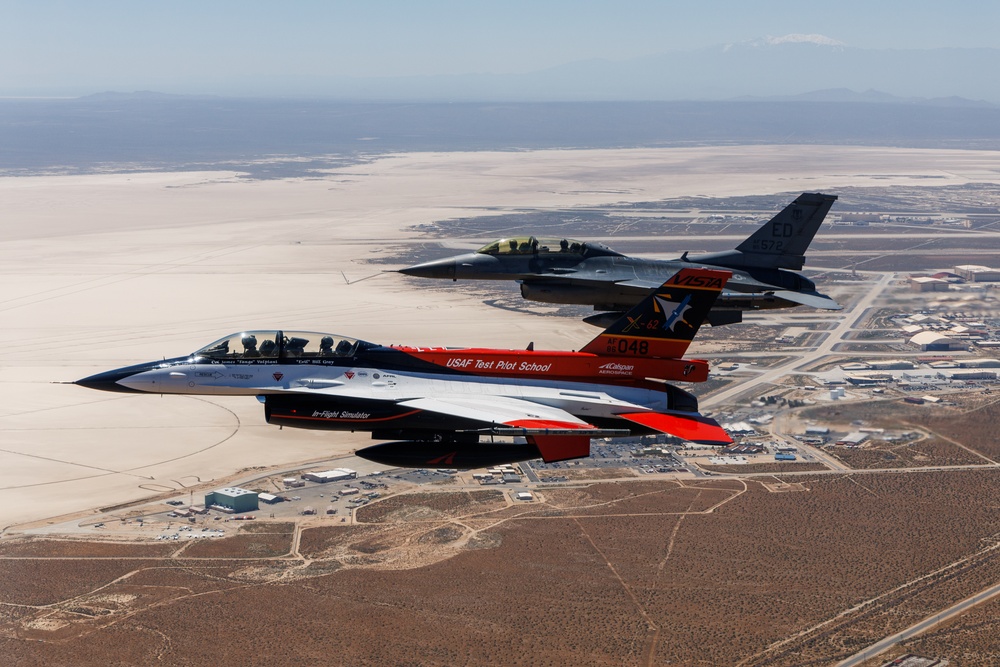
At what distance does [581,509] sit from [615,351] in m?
27.3

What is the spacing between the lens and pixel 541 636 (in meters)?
50.7

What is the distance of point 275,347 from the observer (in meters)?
38.7

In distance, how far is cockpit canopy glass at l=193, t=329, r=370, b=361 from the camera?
127ft

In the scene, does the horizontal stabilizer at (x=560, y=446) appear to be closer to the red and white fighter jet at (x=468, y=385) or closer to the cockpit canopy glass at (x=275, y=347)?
the red and white fighter jet at (x=468, y=385)

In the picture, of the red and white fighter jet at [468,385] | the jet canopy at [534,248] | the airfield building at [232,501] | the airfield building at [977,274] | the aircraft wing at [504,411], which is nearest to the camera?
the aircraft wing at [504,411]

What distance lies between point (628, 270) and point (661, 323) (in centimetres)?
722

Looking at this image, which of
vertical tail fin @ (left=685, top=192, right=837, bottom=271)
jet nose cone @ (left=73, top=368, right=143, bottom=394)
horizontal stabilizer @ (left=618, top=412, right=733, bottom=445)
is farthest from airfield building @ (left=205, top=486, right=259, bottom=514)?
horizontal stabilizer @ (left=618, top=412, right=733, bottom=445)

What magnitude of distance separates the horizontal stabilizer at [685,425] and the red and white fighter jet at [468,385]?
71 millimetres

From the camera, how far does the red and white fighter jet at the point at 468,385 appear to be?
121 feet

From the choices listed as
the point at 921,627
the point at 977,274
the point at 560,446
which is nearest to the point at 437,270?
the point at 560,446

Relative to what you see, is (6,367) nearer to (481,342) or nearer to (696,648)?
(481,342)

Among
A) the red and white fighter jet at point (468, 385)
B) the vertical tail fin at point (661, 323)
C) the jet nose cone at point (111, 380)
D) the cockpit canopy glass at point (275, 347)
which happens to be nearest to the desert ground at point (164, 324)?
the jet nose cone at point (111, 380)

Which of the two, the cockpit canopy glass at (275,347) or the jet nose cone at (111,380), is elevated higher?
the cockpit canopy glass at (275,347)

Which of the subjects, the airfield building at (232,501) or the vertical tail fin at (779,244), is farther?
the airfield building at (232,501)
